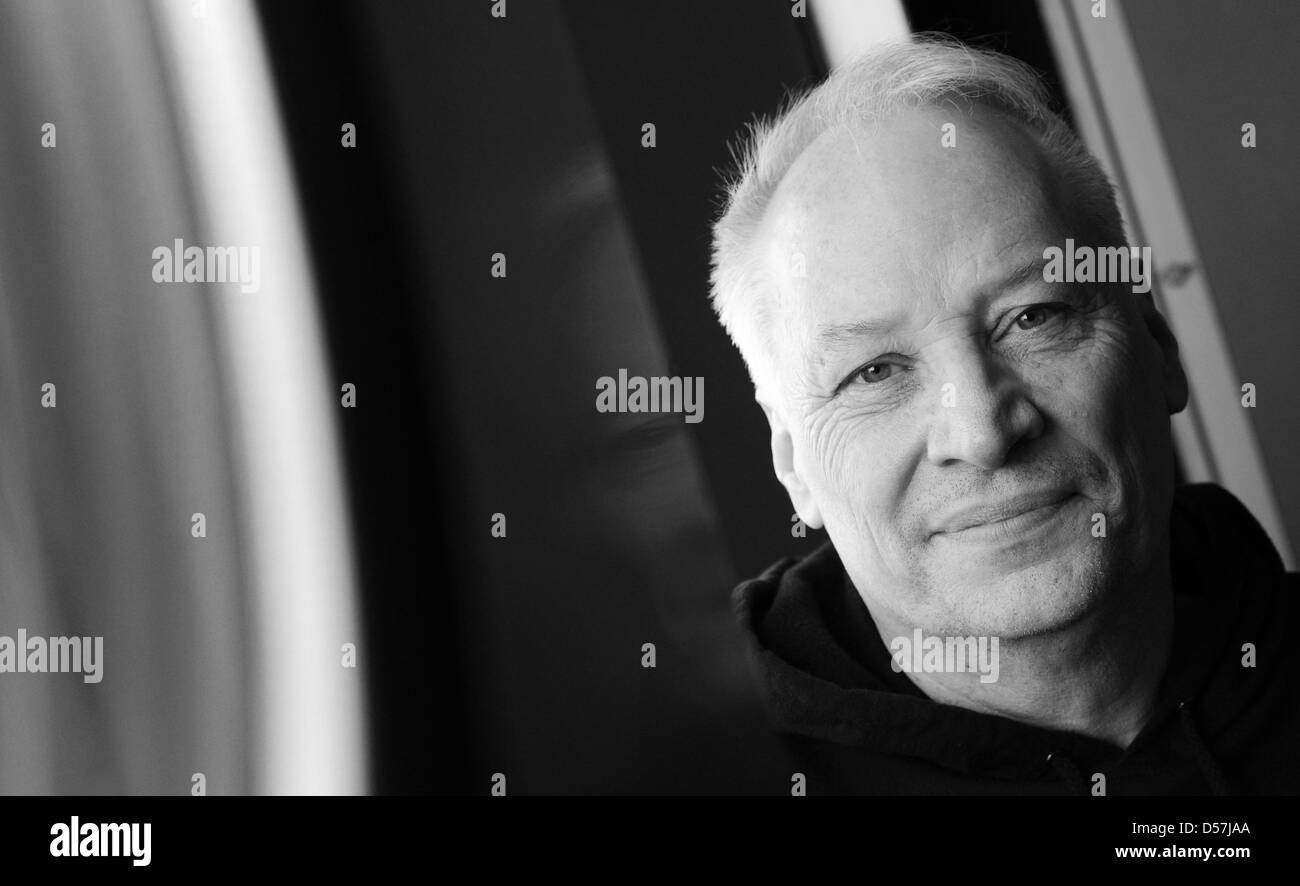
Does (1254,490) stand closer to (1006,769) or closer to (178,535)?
(1006,769)

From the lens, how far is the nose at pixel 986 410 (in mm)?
1322

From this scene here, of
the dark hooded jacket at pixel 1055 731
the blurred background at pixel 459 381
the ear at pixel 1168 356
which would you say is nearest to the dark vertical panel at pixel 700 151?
the blurred background at pixel 459 381

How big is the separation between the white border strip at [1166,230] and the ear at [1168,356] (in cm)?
4

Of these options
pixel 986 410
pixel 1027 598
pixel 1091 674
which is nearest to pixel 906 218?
pixel 986 410

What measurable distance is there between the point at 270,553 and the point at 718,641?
58 cm

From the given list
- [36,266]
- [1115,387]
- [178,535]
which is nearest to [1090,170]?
[1115,387]

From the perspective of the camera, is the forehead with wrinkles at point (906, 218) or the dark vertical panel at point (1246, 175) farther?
the dark vertical panel at point (1246, 175)

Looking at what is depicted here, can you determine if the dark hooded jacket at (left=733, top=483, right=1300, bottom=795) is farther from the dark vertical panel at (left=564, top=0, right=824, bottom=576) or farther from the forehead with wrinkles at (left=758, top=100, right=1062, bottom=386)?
the forehead with wrinkles at (left=758, top=100, right=1062, bottom=386)

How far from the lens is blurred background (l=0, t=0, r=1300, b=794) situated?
1.49m

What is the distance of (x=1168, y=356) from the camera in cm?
142

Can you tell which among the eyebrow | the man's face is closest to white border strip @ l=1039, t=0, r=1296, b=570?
the man's face

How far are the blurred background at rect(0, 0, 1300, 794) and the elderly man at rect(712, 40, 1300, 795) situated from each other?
8 cm

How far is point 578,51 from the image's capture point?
1.52 m

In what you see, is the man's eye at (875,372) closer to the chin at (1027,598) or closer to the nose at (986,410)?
the nose at (986,410)
